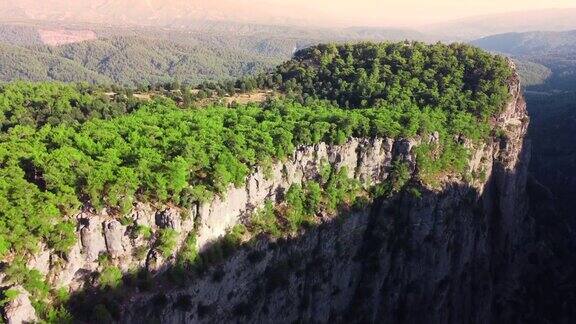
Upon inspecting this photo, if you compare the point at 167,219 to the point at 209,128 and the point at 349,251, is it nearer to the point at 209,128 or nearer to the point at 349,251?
the point at 209,128

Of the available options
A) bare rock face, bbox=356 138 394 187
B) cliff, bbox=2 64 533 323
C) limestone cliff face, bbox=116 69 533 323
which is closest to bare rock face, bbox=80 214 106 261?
cliff, bbox=2 64 533 323

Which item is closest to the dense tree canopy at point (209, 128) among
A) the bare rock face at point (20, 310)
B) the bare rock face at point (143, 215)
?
the bare rock face at point (143, 215)

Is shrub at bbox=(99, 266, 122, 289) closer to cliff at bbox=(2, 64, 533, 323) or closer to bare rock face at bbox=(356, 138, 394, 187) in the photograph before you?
cliff at bbox=(2, 64, 533, 323)

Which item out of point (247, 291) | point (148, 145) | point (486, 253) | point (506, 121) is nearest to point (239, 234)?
point (247, 291)

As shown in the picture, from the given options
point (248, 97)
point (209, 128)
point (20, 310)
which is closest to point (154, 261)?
point (20, 310)

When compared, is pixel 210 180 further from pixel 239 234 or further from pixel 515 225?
pixel 515 225
